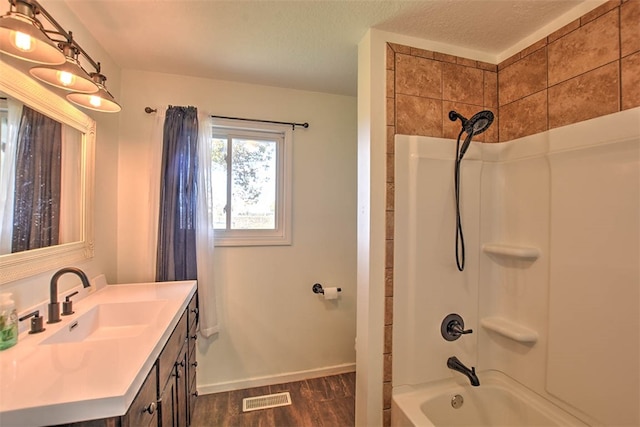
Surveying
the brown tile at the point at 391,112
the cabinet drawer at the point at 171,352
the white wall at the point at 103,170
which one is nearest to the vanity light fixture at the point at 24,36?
the white wall at the point at 103,170

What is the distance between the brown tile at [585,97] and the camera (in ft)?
4.02

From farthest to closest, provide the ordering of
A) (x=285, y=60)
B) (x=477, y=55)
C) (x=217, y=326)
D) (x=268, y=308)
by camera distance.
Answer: (x=268, y=308)
(x=217, y=326)
(x=285, y=60)
(x=477, y=55)

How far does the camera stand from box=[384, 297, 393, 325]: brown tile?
60.1 inches

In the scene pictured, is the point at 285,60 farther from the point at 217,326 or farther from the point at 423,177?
the point at 217,326

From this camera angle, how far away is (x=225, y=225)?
2264 mm

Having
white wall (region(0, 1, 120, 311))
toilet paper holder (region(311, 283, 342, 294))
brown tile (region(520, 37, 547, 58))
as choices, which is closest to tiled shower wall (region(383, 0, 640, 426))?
brown tile (region(520, 37, 547, 58))

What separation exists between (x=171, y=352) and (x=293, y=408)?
47.8 inches

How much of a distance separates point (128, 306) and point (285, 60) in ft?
5.62

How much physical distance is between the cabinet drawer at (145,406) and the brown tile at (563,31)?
2310mm

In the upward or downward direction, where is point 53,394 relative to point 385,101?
downward

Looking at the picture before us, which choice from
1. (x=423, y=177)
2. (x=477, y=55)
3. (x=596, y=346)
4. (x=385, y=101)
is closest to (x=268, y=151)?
(x=385, y=101)

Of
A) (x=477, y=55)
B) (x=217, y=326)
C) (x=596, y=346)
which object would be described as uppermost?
(x=477, y=55)

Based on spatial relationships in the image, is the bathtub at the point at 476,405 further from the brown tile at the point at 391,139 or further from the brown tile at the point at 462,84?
the brown tile at the point at 462,84

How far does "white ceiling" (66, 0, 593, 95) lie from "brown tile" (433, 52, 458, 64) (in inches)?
3.0
